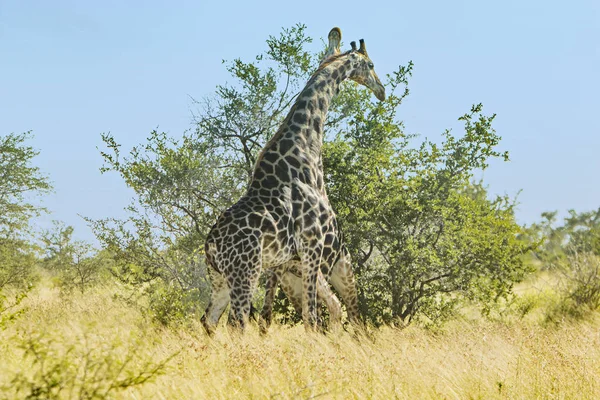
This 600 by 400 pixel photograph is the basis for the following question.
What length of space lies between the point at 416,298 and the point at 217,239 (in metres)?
4.27

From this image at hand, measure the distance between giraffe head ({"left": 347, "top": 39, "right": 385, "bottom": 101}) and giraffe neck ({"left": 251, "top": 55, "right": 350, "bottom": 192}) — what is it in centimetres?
47

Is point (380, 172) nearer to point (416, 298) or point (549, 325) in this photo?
point (416, 298)

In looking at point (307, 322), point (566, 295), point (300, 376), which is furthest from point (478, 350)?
point (566, 295)

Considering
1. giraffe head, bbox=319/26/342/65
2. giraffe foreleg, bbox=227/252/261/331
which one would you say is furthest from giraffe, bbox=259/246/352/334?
giraffe head, bbox=319/26/342/65

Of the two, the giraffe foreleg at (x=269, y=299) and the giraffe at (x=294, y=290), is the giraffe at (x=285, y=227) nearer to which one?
the giraffe at (x=294, y=290)

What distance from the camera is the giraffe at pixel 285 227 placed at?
8.98 metres

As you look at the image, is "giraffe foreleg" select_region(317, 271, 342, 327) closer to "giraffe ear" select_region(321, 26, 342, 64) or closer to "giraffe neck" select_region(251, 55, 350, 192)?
"giraffe neck" select_region(251, 55, 350, 192)

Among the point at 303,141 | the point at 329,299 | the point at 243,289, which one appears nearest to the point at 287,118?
the point at 303,141

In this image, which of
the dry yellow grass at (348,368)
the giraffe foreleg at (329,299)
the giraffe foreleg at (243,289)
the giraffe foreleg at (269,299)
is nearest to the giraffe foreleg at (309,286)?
the dry yellow grass at (348,368)

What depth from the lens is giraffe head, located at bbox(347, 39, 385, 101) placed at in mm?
11766

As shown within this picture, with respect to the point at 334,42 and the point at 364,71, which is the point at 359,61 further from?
the point at 334,42

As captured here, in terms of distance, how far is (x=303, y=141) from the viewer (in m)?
10.3

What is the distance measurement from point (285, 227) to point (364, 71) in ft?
12.5

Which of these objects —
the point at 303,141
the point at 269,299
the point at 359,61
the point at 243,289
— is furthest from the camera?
the point at 359,61
